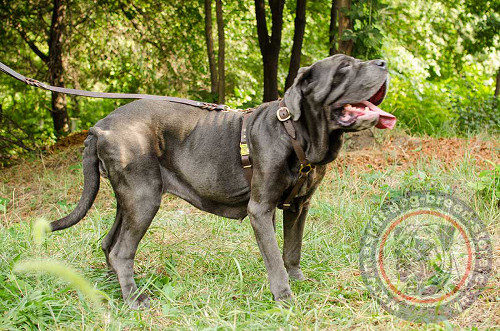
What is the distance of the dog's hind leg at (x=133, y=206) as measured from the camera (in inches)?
137

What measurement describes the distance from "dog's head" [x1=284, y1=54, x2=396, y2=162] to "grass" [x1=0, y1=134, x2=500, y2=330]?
999mm

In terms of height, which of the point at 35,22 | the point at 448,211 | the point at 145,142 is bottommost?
the point at 448,211

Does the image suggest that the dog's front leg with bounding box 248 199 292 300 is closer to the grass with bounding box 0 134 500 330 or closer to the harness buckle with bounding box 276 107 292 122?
the grass with bounding box 0 134 500 330

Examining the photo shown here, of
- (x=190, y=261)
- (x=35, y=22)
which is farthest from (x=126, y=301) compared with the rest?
(x=35, y=22)

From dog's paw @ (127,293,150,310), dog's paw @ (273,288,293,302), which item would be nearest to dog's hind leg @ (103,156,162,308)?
dog's paw @ (127,293,150,310)

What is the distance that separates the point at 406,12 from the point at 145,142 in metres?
10.3

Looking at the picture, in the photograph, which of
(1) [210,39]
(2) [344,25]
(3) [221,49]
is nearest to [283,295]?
(2) [344,25]

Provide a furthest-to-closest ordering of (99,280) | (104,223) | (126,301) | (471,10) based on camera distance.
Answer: (471,10) → (104,223) → (99,280) → (126,301)

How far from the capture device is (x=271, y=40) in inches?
362

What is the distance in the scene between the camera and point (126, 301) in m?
3.42

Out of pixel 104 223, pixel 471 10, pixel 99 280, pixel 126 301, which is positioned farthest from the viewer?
pixel 471 10

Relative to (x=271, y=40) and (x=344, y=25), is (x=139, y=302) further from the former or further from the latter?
(x=271, y=40)

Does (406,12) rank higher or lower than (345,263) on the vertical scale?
higher

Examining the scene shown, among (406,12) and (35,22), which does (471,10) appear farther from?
(35,22)
